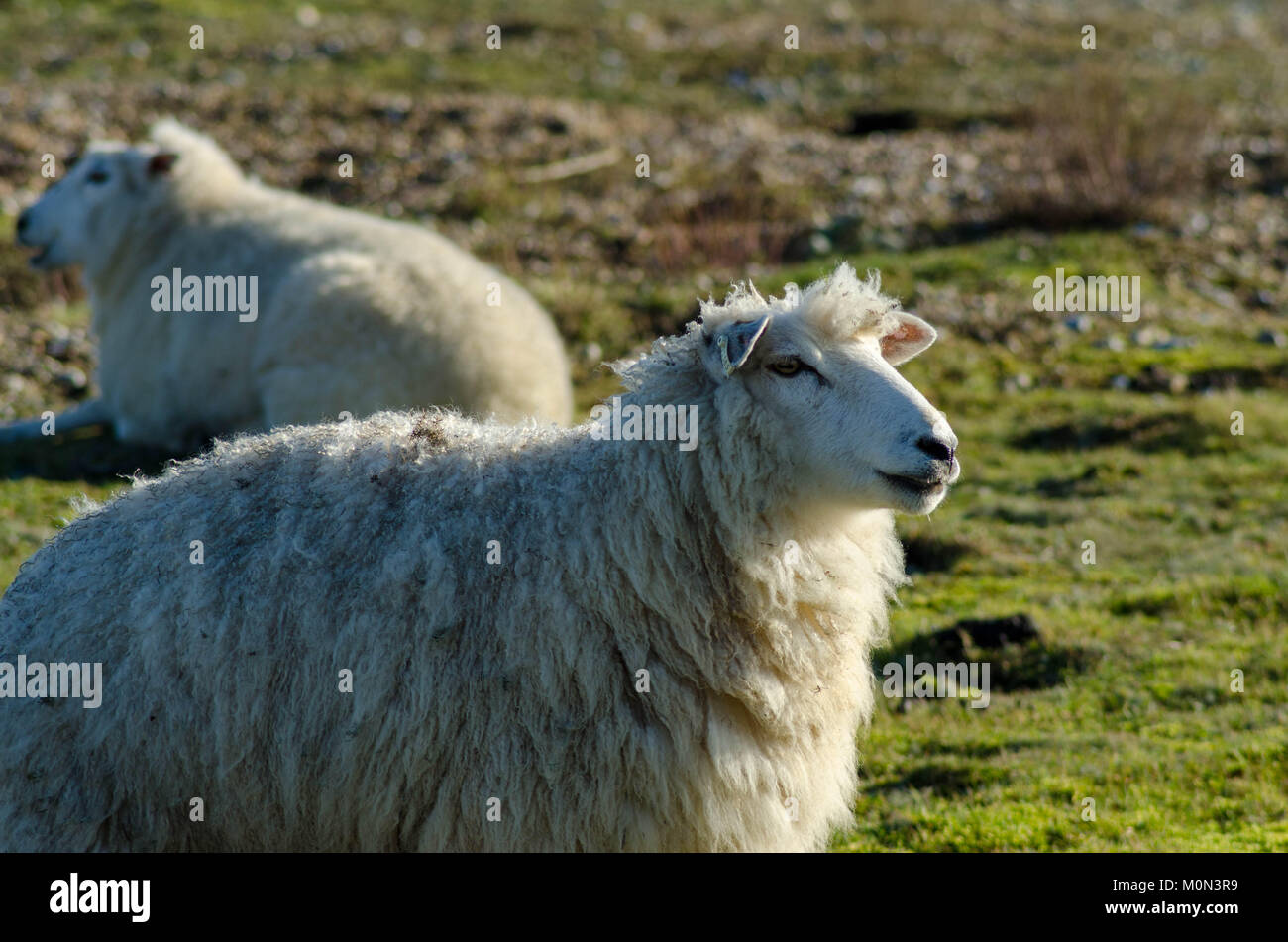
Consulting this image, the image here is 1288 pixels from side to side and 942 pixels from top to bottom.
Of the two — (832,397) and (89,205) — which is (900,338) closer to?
(832,397)

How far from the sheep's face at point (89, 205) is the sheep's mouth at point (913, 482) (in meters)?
9.28

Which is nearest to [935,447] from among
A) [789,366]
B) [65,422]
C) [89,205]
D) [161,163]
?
[789,366]

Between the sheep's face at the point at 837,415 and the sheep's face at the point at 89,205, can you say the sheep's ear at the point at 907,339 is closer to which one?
the sheep's face at the point at 837,415

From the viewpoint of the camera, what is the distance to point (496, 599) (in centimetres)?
504

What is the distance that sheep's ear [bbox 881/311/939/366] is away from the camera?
221 inches

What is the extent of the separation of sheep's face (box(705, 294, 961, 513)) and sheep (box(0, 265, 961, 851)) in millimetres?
11

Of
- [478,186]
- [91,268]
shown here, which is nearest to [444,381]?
[91,268]

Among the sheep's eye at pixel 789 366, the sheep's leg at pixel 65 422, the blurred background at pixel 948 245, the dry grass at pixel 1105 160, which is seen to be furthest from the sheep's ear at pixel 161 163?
the dry grass at pixel 1105 160

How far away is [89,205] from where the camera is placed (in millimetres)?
12375

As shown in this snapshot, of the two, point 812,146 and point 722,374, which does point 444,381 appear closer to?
point 722,374

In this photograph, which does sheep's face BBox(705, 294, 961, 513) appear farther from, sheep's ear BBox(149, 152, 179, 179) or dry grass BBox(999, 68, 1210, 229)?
dry grass BBox(999, 68, 1210, 229)

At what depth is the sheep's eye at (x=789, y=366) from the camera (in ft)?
16.7

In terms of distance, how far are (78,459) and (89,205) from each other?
96.4 inches
